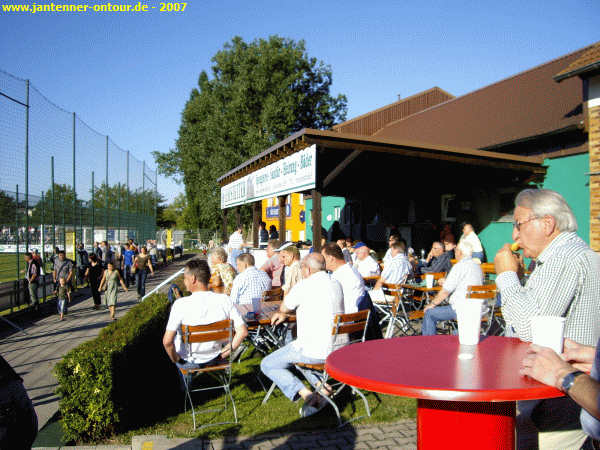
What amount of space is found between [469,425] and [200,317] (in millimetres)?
2917

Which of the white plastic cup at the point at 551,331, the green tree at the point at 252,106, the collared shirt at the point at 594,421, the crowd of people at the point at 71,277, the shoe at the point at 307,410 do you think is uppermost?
the green tree at the point at 252,106

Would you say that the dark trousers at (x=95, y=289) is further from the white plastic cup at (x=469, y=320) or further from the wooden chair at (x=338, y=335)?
the white plastic cup at (x=469, y=320)

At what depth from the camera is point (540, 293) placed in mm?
2412

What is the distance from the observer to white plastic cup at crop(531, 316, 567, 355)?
1.93 metres

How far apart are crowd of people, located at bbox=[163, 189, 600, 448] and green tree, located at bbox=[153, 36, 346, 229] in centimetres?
2596

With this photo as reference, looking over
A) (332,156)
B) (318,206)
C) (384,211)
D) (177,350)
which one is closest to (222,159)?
(384,211)

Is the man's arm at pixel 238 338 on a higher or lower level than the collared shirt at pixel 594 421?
lower

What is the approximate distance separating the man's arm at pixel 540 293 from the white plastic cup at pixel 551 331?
1.49ft

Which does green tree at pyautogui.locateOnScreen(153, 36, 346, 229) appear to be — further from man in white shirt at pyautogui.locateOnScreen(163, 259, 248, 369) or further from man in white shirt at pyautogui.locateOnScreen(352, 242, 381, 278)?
man in white shirt at pyautogui.locateOnScreen(163, 259, 248, 369)

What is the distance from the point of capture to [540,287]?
2.42 metres

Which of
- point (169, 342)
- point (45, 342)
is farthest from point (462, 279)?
point (45, 342)

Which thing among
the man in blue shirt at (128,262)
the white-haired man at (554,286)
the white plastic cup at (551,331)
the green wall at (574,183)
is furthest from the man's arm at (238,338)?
the man in blue shirt at (128,262)

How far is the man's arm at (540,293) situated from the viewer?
2365 millimetres

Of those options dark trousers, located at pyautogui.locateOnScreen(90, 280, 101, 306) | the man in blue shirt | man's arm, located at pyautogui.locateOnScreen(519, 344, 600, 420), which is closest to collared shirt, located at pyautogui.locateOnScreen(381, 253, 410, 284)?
man's arm, located at pyautogui.locateOnScreen(519, 344, 600, 420)
